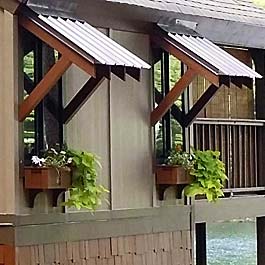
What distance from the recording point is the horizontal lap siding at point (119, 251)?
313 inches

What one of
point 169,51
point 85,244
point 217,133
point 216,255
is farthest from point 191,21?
point 216,255

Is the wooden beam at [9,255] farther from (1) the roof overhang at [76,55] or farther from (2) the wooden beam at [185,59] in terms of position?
(2) the wooden beam at [185,59]

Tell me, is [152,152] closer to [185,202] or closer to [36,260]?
[185,202]

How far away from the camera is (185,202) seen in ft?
31.6

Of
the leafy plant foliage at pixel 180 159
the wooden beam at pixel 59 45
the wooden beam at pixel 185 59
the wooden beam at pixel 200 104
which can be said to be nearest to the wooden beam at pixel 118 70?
the wooden beam at pixel 59 45

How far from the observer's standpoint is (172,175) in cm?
904

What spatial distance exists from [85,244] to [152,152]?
1.31 meters

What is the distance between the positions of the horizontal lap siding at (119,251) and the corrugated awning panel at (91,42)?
1.82 m

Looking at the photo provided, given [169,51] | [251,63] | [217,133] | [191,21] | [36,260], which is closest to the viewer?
[36,260]

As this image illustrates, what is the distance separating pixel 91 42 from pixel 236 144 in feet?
11.6

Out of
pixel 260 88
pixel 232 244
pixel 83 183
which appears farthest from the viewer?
pixel 232 244

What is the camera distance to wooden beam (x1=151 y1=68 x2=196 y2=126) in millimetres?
8703

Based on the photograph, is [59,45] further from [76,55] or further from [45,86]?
[45,86]

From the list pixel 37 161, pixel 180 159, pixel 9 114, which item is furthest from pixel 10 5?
pixel 180 159
